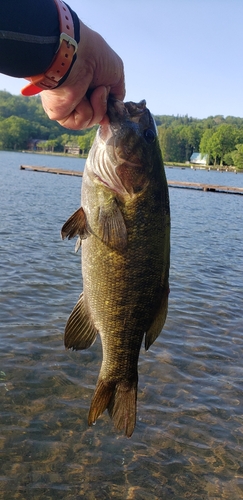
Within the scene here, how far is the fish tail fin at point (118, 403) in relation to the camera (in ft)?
10.9

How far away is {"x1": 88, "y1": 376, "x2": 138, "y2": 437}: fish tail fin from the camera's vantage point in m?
3.31

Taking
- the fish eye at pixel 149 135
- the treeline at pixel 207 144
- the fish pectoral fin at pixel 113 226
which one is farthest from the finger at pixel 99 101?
the treeline at pixel 207 144

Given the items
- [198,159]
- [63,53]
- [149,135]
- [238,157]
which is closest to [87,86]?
[63,53]

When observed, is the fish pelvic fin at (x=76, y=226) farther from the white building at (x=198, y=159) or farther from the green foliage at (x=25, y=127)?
the white building at (x=198, y=159)

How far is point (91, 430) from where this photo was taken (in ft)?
17.4

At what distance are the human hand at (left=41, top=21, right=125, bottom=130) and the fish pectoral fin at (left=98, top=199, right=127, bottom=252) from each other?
551 mm

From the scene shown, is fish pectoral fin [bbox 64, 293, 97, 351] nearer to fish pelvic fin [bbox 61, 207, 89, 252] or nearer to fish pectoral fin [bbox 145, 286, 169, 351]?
fish pectoral fin [bbox 145, 286, 169, 351]

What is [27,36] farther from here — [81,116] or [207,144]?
[207,144]

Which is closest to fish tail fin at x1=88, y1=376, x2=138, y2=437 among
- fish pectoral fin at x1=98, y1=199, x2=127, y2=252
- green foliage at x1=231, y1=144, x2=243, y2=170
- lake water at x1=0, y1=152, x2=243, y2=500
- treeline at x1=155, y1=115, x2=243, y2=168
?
fish pectoral fin at x1=98, y1=199, x2=127, y2=252

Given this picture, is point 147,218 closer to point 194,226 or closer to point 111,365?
point 111,365

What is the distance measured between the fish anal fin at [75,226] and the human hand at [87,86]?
59 centimetres

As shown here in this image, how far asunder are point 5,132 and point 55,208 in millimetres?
115930

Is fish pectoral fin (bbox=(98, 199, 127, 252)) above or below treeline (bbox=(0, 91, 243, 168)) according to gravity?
below

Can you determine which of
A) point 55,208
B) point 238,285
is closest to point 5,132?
point 55,208
